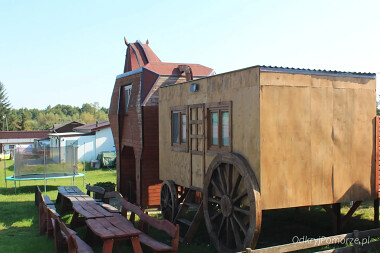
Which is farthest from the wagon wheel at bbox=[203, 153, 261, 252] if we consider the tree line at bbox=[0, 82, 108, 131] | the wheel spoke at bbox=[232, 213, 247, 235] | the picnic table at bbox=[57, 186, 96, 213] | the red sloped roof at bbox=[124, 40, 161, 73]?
the tree line at bbox=[0, 82, 108, 131]

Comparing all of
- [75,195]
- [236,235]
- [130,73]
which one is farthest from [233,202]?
[130,73]

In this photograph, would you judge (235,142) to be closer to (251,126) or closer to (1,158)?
(251,126)

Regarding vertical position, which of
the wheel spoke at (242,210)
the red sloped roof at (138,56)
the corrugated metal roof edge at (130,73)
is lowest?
the wheel spoke at (242,210)

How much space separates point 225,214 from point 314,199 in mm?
1899

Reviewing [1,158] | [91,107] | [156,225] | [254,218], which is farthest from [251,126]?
[91,107]

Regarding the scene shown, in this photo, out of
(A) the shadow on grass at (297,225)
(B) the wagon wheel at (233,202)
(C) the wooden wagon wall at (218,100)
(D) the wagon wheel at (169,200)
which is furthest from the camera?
(D) the wagon wheel at (169,200)

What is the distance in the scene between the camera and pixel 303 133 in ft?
27.8

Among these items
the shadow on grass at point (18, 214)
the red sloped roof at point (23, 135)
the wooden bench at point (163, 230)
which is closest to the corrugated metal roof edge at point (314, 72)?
the wooden bench at point (163, 230)

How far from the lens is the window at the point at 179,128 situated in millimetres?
11492

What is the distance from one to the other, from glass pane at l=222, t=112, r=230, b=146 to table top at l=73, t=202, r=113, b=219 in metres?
3.15

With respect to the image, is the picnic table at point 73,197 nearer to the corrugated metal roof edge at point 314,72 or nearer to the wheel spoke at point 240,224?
the wheel spoke at point 240,224

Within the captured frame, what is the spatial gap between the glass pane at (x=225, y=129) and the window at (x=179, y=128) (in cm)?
192

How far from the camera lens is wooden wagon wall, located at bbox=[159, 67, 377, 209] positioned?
8148 mm

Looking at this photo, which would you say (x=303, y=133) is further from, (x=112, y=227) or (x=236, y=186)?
(x=112, y=227)
